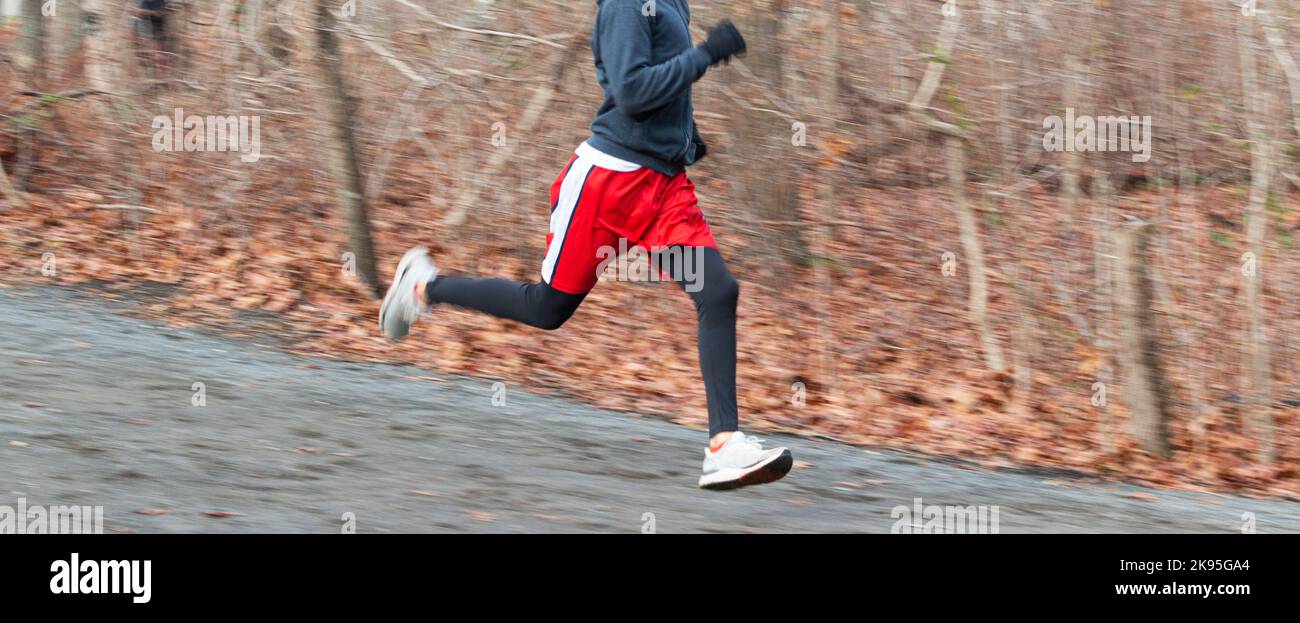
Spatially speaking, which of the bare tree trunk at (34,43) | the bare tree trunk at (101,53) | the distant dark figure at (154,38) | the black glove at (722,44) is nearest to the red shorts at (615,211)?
the black glove at (722,44)

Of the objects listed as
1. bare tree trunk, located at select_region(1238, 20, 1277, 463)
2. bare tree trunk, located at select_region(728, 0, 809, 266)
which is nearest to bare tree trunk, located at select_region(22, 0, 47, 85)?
bare tree trunk, located at select_region(728, 0, 809, 266)

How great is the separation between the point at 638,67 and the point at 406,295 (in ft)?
5.07

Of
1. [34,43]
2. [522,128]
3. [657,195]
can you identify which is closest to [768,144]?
[522,128]

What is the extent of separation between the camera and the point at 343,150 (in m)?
9.25

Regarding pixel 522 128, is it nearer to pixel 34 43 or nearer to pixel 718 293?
pixel 34 43

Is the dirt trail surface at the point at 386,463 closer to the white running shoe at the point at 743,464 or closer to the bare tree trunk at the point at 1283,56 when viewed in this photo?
the white running shoe at the point at 743,464

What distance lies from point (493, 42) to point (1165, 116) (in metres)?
5.62

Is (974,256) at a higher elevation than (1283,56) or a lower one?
lower

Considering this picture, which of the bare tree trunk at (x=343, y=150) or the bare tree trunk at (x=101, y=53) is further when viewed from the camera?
the bare tree trunk at (x=101, y=53)

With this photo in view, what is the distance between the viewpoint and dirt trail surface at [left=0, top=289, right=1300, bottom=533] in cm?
473

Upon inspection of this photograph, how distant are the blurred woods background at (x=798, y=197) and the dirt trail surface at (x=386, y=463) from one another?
1.09 m

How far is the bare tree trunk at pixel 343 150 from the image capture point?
29.9 feet

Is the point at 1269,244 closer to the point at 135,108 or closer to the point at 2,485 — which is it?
the point at 135,108
